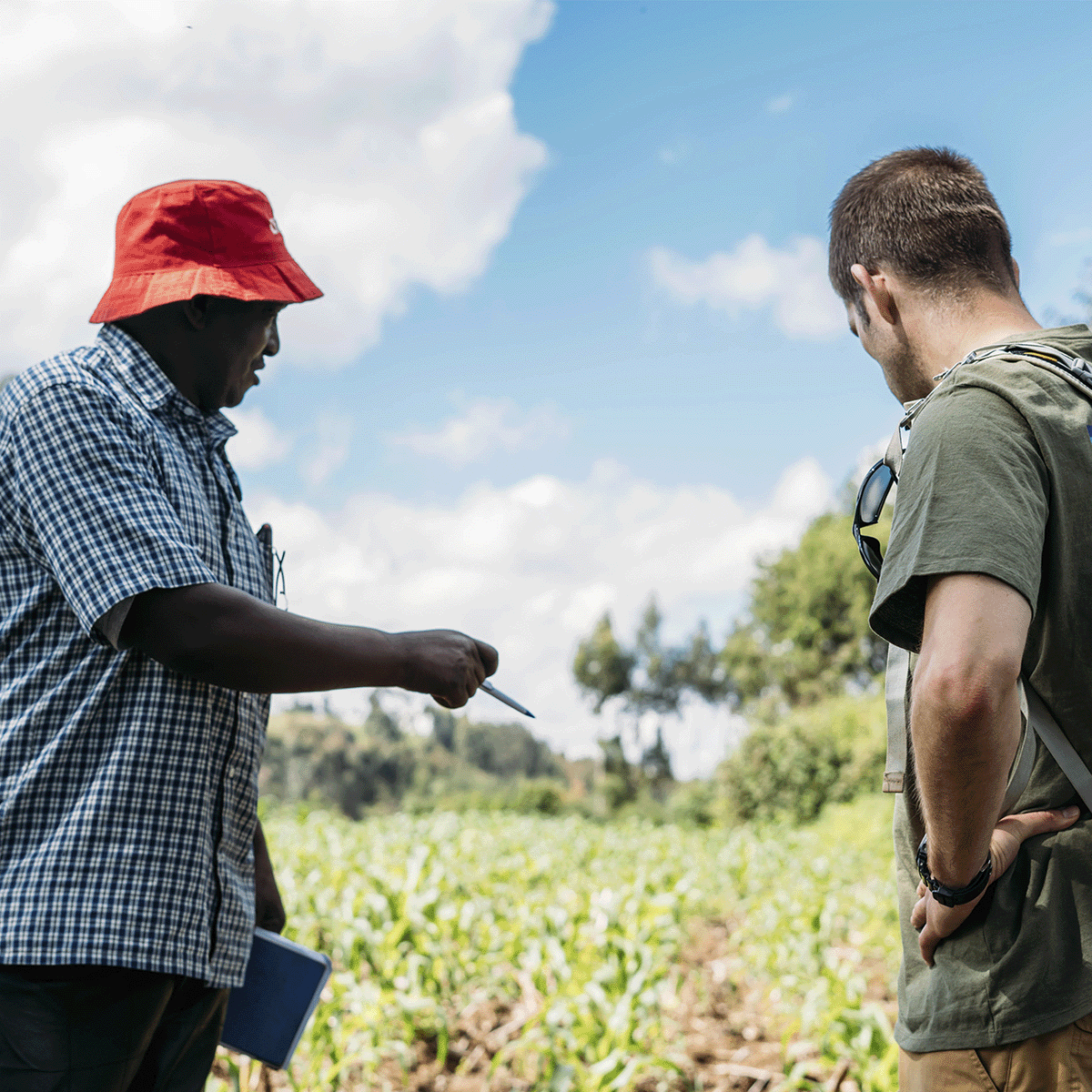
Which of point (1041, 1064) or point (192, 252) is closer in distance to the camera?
point (1041, 1064)

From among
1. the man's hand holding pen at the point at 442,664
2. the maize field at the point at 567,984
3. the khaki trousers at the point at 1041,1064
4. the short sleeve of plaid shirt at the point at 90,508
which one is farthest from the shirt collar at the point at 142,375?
the maize field at the point at 567,984

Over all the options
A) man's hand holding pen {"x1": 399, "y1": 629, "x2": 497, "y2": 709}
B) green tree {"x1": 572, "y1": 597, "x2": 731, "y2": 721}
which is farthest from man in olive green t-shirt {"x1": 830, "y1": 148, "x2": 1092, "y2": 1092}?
green tree {"x1": 572, "y1": 597, "x2": 731, "y2": 721}

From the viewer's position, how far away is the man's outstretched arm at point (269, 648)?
158cm

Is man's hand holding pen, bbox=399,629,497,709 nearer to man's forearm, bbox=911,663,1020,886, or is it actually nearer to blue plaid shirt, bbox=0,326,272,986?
blue plaid shirt, bbox=0,326,272,986

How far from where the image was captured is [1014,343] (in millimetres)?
1507

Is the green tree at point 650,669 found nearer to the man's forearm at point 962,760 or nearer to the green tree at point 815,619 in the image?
the green tree at point 815,619

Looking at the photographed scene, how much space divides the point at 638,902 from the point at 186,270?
14.0 feet

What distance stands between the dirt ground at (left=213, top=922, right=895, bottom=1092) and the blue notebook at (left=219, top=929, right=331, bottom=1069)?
1.77 meters

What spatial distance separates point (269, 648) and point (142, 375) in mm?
623

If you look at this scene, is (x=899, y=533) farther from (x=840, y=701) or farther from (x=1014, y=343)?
(x=840, y=701)

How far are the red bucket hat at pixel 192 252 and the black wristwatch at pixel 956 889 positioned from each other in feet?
4.91

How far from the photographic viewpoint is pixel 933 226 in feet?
5.54

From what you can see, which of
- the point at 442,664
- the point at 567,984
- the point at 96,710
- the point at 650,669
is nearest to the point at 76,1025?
the point at 96,710

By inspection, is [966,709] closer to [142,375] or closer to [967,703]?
[967,703]
